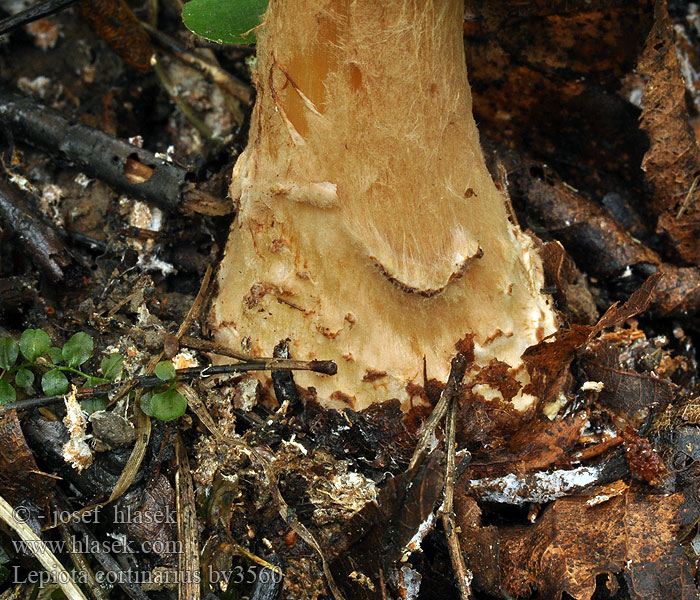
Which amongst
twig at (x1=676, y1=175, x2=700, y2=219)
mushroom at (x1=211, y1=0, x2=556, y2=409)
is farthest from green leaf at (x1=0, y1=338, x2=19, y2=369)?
twig at (x1=676, y1=175, x2=700, y2=219)

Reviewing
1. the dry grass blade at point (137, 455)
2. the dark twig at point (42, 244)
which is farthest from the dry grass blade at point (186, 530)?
the dark twig at point (42, 244)

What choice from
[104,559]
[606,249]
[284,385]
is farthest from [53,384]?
[606,249]

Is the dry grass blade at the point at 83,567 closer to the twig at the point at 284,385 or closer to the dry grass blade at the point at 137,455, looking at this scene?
the dry grass blade at the point at 137,455

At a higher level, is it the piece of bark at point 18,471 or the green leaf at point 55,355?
the green leaf at point 55,355

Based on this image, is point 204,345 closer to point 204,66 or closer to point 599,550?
point 599,550

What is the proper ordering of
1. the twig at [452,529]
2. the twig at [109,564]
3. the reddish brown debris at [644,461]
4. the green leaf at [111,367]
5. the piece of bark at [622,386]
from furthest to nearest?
1. the piece of bark at [622,386]
2. the green leaf at [111,367]
3. the reddish brown debris at [644,461]
4. the twig at [109,564]
5. the twig at [452,529]

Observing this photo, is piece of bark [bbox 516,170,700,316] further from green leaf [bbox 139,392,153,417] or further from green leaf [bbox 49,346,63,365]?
green leaf [bbox 49,346,63,365]
